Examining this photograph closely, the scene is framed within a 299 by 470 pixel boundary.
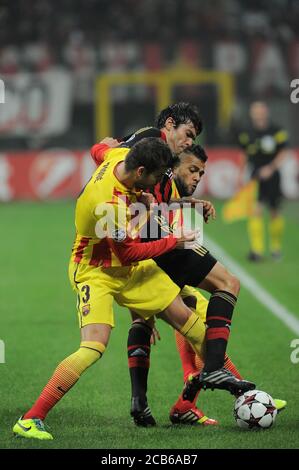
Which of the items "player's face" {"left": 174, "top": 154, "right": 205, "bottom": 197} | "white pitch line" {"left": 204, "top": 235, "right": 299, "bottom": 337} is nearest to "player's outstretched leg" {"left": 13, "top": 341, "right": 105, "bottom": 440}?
"player's face" {"left": 174, "top": 154, "right": 205, "bottom": 197}

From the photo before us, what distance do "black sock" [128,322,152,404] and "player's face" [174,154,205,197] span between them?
973 millimetres

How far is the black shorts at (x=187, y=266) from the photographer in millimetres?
6500

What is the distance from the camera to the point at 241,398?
20.7 ft

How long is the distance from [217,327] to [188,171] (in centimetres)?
109

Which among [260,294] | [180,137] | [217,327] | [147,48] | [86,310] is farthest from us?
[147,48]

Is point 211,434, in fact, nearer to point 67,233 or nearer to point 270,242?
point 270,242

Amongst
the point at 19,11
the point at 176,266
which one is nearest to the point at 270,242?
the point at 176,266

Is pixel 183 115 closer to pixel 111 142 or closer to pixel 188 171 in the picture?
pixel 188 171

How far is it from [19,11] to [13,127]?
3.46 m

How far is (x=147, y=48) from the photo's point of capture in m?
25.5

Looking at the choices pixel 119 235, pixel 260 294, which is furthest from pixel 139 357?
pixel 260 294

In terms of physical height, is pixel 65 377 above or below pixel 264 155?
below

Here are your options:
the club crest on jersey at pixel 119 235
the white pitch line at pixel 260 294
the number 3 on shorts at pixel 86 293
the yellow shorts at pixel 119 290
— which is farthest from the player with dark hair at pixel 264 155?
the club crest on jersey at pixel 119 235

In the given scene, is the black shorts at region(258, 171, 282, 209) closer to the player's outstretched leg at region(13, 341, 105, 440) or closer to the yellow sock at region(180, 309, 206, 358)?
the yellow sock at region(180, 309, 206, 358)
